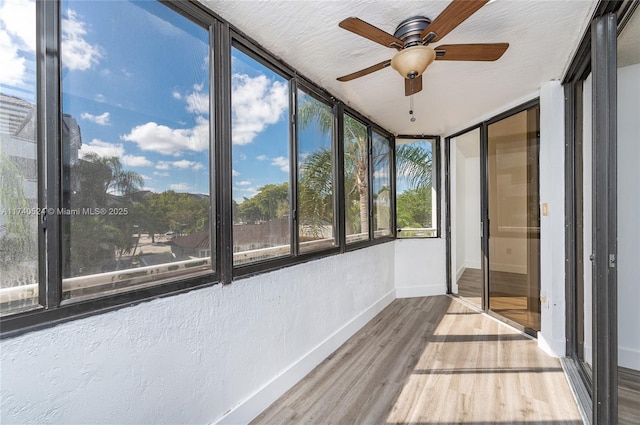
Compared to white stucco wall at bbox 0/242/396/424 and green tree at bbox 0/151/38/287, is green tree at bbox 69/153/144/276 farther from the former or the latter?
white stucco wall at bbox 0/242/396/424

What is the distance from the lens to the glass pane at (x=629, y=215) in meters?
1.66

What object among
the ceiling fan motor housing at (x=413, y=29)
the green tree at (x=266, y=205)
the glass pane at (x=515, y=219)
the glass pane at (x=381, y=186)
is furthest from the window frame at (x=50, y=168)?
the glass pane at (x=515, y=219)

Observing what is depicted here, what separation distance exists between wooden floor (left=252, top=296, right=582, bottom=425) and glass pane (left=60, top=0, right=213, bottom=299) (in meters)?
1.22

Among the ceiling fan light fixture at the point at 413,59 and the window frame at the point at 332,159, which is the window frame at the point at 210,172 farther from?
the ceiling fan light fixture at the point at 413,59

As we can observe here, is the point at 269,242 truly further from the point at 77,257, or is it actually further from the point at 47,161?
the point at 47,161

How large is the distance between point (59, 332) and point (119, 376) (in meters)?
0.30

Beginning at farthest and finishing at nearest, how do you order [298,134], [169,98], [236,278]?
[298,134] → [236,278] → [169,98]

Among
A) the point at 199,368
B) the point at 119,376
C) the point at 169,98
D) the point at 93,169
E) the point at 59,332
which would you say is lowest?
the point at 199,368

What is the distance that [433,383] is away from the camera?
2174 millimetres

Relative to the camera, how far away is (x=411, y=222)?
438 centimetres

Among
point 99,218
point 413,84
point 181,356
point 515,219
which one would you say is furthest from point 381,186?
point 99,218

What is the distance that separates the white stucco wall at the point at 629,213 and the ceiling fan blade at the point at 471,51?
0.67 m

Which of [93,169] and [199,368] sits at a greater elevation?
[93,169]

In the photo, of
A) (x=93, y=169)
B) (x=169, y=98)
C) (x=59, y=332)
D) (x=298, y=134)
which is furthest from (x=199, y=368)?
(x=298, y=134)
